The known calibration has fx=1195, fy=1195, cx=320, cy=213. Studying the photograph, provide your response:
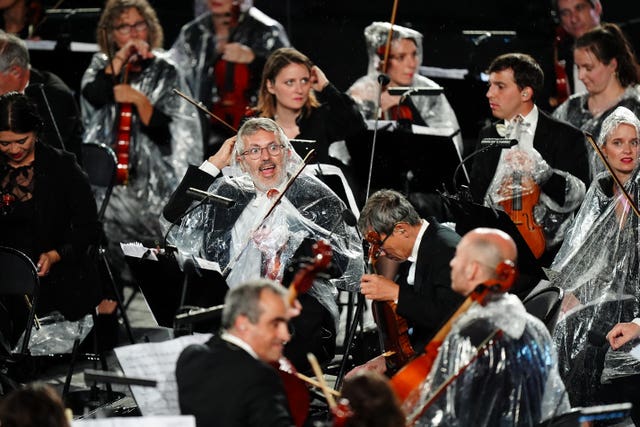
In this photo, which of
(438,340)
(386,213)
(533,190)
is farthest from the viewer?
(533,190)

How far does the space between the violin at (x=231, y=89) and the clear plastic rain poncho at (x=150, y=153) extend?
0.20 metres

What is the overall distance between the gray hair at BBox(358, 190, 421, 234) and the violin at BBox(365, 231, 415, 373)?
4 centimetres

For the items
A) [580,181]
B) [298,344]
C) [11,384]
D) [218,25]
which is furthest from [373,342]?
[218,25]

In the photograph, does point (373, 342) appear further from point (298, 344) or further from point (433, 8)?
point (433, 8)

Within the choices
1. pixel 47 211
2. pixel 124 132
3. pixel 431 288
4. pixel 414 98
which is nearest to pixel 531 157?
pixel 431 288

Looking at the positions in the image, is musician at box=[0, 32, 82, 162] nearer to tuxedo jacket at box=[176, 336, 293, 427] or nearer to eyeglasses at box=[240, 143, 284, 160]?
eyeglasses at box=[240, 143, 284, 160]

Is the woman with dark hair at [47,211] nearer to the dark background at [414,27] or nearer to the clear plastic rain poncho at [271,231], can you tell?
the clear plastic rain poncho at [271,231]

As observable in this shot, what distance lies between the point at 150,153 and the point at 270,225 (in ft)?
7.58

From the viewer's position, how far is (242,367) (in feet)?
11.5

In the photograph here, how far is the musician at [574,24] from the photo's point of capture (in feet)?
23.1

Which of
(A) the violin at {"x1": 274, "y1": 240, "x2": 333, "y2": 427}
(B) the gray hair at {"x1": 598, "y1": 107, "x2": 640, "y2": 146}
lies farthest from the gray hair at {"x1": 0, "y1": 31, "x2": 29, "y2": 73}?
(B) the gray hair at {"x1": 598, "y1": 107, "x2": 640, "y2": 146}

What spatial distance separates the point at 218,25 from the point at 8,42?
66.4 inches

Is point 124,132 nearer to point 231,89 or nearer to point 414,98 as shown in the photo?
point 231,89

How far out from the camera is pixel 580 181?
221 inches
